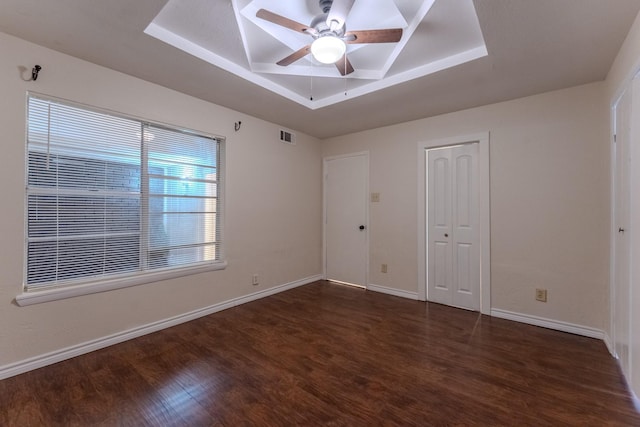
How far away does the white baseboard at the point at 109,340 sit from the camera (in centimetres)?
204

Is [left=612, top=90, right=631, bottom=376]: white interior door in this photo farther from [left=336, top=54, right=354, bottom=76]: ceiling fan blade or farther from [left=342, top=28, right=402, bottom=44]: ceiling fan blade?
[left=336, top=54, right=354, bottom=76]: ceiling fan blade

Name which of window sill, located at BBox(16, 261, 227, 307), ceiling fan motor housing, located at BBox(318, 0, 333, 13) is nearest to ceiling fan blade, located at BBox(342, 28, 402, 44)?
ceiling fan motor housing, located at BBox(318, 0, 333, 13)

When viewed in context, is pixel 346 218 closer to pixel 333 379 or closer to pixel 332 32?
pixel 333 379

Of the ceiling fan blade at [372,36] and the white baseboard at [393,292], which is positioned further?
the white baseboard at [393,292]

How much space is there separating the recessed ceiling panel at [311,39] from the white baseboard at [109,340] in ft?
8.35

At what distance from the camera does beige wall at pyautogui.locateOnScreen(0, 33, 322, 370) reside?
2029 millimetres

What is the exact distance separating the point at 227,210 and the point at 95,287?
147cm

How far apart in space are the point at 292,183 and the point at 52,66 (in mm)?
2809

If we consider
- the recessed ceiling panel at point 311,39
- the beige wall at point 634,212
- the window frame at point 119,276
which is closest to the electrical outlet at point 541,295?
the beige wall at point 634,212

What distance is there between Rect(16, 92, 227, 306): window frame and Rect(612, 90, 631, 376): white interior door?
3619 mm

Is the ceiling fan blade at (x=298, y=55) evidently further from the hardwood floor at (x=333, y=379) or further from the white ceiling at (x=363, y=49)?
the hardwood floor at (x=333, y=379)

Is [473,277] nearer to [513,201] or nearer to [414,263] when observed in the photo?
[414,263]

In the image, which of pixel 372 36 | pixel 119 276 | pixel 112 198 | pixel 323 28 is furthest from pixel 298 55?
pixel 119 276

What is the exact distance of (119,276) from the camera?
2.59 meters
